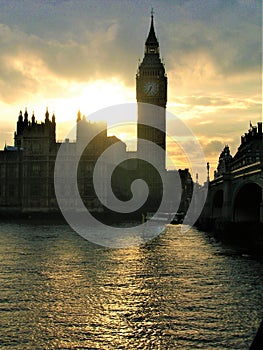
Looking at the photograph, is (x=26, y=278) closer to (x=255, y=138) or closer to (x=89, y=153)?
(x=255, y=138)

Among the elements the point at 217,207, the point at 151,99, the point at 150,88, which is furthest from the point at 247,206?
the point at 150,88

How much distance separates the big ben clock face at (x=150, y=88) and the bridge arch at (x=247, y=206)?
334 feet

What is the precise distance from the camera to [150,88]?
167 meters

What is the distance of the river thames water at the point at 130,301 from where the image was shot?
1997 centimetres

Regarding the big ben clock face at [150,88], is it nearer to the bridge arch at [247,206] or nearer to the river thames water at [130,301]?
the bridge arch at [247,206]

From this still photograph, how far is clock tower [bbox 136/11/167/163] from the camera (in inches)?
6447

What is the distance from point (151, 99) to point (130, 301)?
472 feet

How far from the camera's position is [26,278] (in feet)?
106

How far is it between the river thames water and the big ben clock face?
125507mm

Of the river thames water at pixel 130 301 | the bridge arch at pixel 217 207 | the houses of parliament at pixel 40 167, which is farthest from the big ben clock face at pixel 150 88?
the river thames water at pixel 130 301

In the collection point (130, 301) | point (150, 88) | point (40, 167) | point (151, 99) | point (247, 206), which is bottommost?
point (130, 301)

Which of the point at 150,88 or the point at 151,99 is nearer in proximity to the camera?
the point at 151,99

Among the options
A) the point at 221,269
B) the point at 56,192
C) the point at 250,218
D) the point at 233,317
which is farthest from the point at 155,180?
the point at 233,317

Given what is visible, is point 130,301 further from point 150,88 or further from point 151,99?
point 150,88
